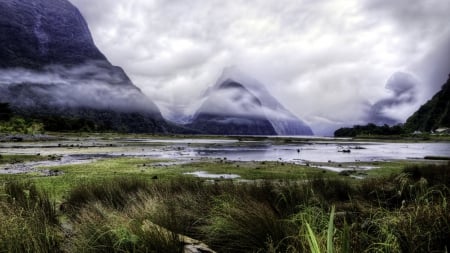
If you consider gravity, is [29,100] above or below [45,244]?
above

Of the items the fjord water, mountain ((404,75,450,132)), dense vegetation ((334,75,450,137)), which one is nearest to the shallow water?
the fjord water

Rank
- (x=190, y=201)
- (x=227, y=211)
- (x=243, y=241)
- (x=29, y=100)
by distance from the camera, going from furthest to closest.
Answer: (x=29, y=100), (x=190, y=201), (x=227, y=211), (x=243, y=241)

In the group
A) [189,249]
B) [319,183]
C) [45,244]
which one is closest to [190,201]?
[189,249]

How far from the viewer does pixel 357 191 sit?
34.7ft

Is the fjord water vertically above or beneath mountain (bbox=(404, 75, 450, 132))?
beneath

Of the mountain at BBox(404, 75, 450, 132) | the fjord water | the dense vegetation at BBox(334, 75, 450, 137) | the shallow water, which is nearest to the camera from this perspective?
the shallow water

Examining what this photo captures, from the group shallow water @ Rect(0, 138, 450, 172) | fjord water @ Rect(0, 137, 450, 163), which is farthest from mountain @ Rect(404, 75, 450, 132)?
shallow water @ Rect(0, 138, 450, 172)

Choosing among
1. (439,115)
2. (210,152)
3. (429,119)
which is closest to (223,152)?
(210,152)

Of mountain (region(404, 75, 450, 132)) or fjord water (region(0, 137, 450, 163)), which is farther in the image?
mountain (region(404, 75, 450, 132))

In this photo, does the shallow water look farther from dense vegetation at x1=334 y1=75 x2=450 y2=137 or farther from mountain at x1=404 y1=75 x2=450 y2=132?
dense vegetation at x1=334 y1=75 x2=450 y2=137

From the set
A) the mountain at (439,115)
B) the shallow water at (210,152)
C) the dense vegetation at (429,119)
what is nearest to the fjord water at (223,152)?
the shallow water at (210,152)

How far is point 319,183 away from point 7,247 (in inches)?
340

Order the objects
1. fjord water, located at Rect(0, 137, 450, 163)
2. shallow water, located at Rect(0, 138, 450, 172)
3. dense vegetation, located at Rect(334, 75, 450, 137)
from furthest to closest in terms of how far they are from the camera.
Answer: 1. dense vegetation, located at Rect(334, 75, 450, 137)
2. fjord water, located at Rect(0, 137, 450, 163)
3. shallow water, located at Rect(0, 138, 450, 172)

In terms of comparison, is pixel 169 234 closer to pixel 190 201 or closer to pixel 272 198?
pixel 190 201
